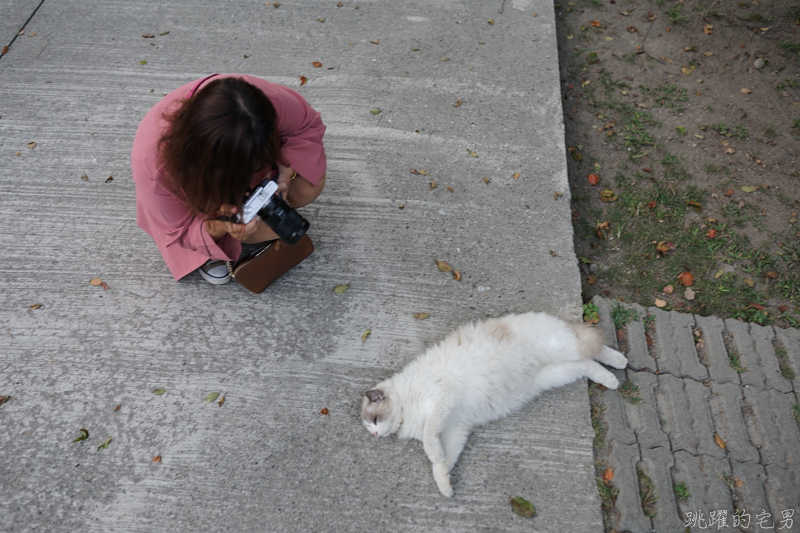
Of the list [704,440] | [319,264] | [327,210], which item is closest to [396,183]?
[327,210]

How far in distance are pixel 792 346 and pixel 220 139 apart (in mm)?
3173

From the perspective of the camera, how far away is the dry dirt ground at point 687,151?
292cm

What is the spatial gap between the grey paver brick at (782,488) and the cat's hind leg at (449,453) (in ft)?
4.74

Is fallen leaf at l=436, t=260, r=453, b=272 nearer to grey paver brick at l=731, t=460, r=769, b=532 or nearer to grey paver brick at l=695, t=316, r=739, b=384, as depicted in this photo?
grey paver brick at l=695, t=316, r=739, b=384

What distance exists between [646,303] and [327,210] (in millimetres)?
2128

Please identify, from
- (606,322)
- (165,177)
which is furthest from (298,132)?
(606,322)

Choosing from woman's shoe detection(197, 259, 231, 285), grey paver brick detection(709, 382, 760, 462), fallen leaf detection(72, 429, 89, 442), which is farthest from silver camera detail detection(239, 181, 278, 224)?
grey paver brick detection(709, 382, 760, 462)

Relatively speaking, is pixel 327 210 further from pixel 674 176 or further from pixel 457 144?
pixel 674 176

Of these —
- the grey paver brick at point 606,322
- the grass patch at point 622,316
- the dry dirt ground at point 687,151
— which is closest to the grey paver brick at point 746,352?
the dry dirt ground at point 687,151

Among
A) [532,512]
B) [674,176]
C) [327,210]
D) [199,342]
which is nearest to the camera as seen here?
[532,512]

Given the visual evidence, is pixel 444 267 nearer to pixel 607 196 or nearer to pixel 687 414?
pixel 607 196

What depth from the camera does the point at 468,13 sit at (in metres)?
4.38

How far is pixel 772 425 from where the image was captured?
2355mm

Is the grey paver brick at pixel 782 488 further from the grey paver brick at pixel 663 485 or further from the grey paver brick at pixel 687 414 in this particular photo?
the grey paver brick at pixel 663 485
